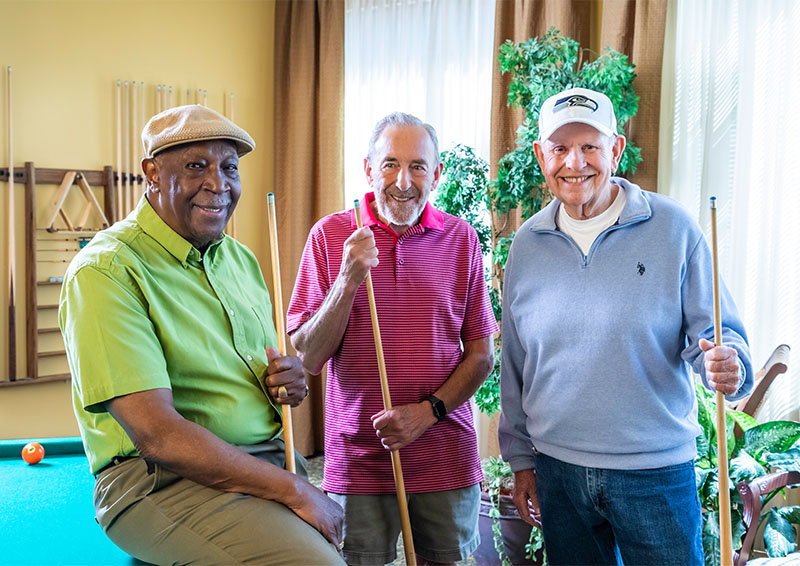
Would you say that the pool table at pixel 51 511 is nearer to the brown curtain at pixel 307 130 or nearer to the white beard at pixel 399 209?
the white beard at pixel 399 209

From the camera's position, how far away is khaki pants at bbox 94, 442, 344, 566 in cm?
142

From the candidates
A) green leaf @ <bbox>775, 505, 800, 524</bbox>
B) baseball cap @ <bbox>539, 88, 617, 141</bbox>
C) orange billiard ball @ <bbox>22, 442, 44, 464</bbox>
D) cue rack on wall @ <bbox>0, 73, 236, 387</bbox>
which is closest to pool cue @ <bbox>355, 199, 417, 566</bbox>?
baseball cap @ <bbox>539, 88, 617, 141</bbox>

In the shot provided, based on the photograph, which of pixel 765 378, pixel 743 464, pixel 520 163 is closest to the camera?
pixel 743 464

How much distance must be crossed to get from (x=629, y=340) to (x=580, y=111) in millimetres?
605

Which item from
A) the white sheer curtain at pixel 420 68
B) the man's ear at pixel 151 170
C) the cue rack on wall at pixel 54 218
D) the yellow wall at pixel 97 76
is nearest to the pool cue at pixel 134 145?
the cue rack on wall at pixel 54 218

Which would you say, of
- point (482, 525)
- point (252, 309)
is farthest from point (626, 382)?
point (482, 525)

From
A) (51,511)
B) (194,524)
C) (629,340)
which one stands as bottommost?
(51,511)

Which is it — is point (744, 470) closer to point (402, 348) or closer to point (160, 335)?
point (402, 348)

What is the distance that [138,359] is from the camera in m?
1.43

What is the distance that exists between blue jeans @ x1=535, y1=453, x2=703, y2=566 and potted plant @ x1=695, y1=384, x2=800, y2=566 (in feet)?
3.21

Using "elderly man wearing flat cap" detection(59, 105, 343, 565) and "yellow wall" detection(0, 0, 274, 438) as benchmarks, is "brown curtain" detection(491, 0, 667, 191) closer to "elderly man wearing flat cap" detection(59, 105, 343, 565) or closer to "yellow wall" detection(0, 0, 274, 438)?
"yellow wall" detection(0, 0, 274, 438)

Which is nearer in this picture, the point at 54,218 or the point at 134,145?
the point at 54,218

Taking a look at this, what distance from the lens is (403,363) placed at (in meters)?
2.08

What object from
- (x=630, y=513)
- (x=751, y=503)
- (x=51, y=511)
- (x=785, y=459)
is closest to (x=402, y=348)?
(x=630, y=513)
